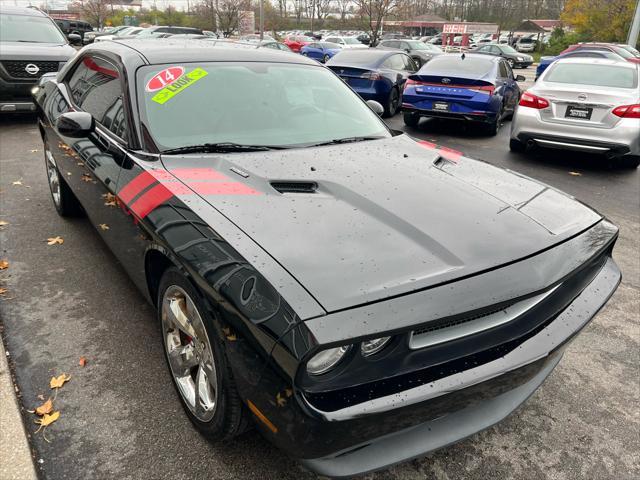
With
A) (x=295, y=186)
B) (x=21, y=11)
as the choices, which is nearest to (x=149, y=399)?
(x=295, y=186)

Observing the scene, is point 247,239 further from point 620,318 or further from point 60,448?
point 620,318

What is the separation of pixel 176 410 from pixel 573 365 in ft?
7.17

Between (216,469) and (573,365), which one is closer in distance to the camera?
(216,469)

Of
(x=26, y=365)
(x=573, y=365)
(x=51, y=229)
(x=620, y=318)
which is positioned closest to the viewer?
(x=26, y=365)

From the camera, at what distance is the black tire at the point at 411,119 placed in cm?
931

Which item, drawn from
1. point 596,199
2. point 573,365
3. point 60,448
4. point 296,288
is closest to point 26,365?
point 60,448

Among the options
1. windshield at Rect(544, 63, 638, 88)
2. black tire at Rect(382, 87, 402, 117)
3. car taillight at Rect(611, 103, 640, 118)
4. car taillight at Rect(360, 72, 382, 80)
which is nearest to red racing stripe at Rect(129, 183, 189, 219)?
car taillight at Rect(611, 103, 640, 118)

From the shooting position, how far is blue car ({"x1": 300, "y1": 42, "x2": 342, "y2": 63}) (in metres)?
23.7

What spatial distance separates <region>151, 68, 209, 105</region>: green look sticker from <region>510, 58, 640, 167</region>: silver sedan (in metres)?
5.51

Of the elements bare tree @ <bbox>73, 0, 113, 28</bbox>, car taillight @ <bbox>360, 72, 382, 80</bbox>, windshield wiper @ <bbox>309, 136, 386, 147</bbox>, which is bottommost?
car taillight @ <bbox>360, 72, 382, 80</bbox>

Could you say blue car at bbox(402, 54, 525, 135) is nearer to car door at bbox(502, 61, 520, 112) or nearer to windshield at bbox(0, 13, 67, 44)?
car door at bbox(502, 61, 520, 112)

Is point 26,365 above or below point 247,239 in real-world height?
below

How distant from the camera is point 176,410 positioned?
2350 mm

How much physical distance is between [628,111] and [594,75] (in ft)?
3.55
